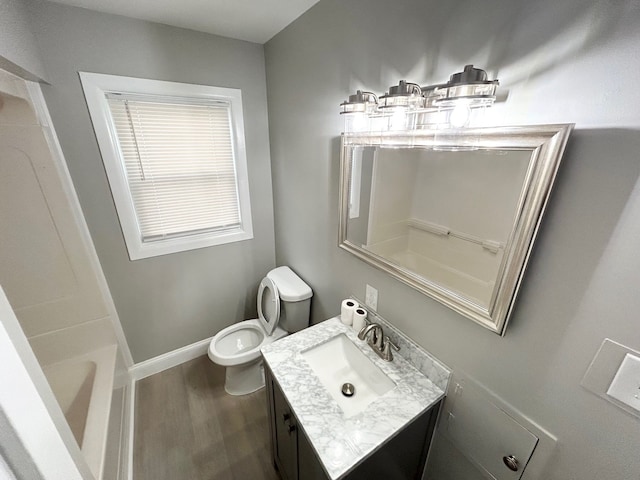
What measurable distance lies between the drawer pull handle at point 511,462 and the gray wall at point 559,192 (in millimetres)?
82

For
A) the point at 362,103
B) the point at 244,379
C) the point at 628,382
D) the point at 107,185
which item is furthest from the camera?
the point at 244,379

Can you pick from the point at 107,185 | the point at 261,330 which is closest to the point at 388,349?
the point at 261,330

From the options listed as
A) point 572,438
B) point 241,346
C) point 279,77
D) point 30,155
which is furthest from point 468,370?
point 30,155

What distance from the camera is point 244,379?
6.23 feet

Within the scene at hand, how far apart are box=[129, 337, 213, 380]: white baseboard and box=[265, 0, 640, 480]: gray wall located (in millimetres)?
1885

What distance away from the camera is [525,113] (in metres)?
0.68

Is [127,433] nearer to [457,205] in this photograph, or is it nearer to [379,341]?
[379,341]

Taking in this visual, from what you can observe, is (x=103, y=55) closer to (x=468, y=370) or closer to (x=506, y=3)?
(x=506, y=3)

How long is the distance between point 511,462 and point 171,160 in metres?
2.26

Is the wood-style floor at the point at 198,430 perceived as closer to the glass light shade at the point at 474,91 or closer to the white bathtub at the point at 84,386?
the white bathtub at the point at 84,386

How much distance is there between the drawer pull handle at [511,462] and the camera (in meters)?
0.85

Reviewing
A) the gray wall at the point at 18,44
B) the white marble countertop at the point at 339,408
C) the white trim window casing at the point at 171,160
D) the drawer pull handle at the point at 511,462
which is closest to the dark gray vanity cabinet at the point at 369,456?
the white marble countertop at the point at 339,408

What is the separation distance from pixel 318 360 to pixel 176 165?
1.56 metres

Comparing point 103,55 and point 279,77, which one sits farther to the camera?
point 279,77
